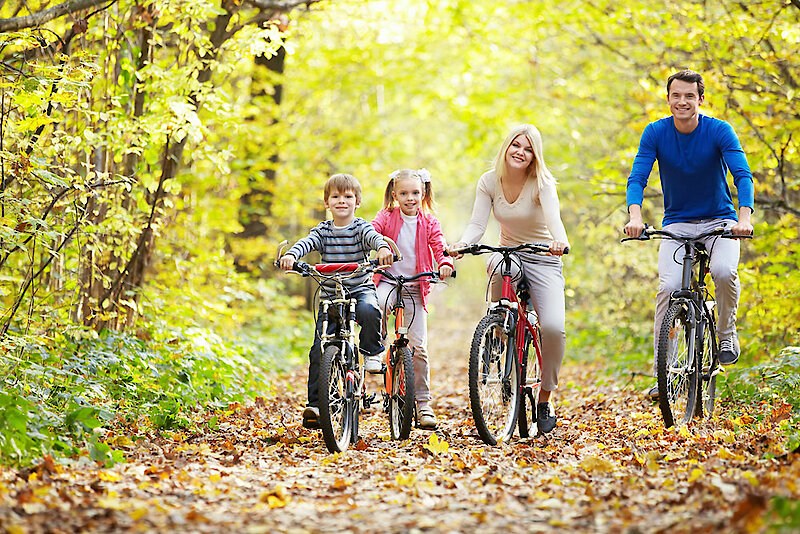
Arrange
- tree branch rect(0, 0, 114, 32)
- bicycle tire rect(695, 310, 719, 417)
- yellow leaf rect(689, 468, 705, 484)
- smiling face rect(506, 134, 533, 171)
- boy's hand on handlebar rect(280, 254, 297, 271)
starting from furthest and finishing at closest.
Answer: bicycle tire rect(695, 310, 719, 417)
smiling face rect(506, 134, 533, 171)
tree branch rect(0, 0, 114, 32)
boy's hand on handlebar rect(280, 254, 297, 271)
yellow leaf rect(689, 468, 705, 484)

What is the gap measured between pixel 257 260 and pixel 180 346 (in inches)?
252

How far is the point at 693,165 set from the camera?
236 inches

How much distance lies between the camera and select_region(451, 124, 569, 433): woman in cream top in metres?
5.98

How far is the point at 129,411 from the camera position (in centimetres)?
608

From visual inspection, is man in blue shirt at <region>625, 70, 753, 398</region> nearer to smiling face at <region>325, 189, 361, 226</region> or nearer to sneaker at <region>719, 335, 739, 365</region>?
sneaker at <region>719, 335, 739, 365</region>

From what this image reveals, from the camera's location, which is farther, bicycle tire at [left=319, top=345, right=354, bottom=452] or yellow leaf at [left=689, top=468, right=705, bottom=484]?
bicycle tire at [left=319, top=345, right=354, bottom=452]

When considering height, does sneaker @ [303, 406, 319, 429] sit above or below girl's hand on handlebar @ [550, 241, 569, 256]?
below

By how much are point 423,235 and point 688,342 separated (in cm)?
205

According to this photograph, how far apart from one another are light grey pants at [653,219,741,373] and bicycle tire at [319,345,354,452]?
2.18 metres

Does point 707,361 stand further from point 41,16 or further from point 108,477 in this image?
point 41,16

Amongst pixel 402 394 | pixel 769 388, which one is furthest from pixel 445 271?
pixel 769 388

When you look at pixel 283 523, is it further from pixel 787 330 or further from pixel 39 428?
pixel 787 330

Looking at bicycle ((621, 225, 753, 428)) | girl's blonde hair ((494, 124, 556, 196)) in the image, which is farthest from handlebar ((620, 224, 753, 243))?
girl's blonde hair ((494, 124, 556, 196))

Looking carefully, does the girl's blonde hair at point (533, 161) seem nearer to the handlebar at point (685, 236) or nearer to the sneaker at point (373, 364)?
the handlebar at point (685, 236)
